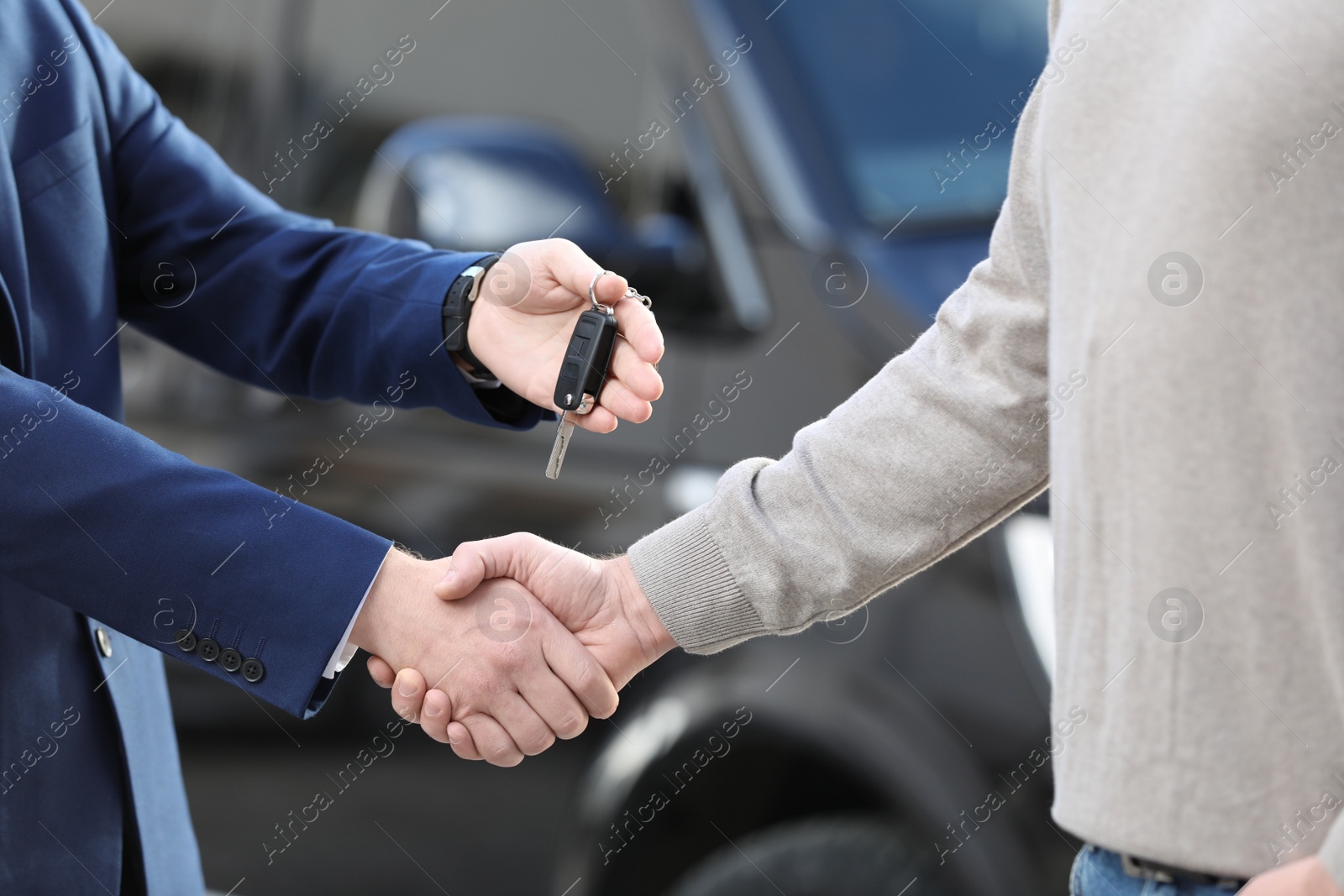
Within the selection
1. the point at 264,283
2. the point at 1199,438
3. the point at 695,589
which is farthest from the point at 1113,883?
the point at 264,283

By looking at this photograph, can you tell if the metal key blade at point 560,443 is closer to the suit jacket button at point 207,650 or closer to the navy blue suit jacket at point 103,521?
the navy blue suit jacket at point 103,521

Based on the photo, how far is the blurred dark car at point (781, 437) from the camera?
2.00 metres

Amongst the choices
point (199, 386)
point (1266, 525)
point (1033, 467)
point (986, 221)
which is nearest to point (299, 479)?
point (199, 386)

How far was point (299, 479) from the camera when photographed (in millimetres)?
2689

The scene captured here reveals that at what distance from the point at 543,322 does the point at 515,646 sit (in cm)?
45

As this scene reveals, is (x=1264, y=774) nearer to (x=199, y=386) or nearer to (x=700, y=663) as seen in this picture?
(x=700, y=663)

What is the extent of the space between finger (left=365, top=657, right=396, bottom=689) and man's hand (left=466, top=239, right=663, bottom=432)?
41 cm

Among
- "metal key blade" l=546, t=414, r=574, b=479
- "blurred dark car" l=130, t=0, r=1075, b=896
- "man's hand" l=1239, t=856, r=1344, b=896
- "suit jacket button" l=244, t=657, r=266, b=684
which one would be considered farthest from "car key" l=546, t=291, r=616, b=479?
"man's hand" l=1239, t=856, r=1344, b=896

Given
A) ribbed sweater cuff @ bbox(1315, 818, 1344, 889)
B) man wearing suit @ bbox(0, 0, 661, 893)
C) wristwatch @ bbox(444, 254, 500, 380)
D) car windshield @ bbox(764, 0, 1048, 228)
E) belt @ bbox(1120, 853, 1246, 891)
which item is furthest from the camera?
car windshield @ bbox(764, 0, 1048, 228)

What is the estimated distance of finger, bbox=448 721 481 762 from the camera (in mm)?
1717

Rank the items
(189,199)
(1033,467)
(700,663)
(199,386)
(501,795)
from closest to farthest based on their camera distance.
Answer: (1033,467)
(189,199)
(700,663)
(501,795)
(199,386)

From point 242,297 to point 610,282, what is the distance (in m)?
0.56

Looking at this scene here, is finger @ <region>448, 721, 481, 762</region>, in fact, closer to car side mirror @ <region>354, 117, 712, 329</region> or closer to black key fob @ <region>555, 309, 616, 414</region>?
black key fob @ <region>555, 309, 616, 414</region>

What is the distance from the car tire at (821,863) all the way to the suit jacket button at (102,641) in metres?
1.10
